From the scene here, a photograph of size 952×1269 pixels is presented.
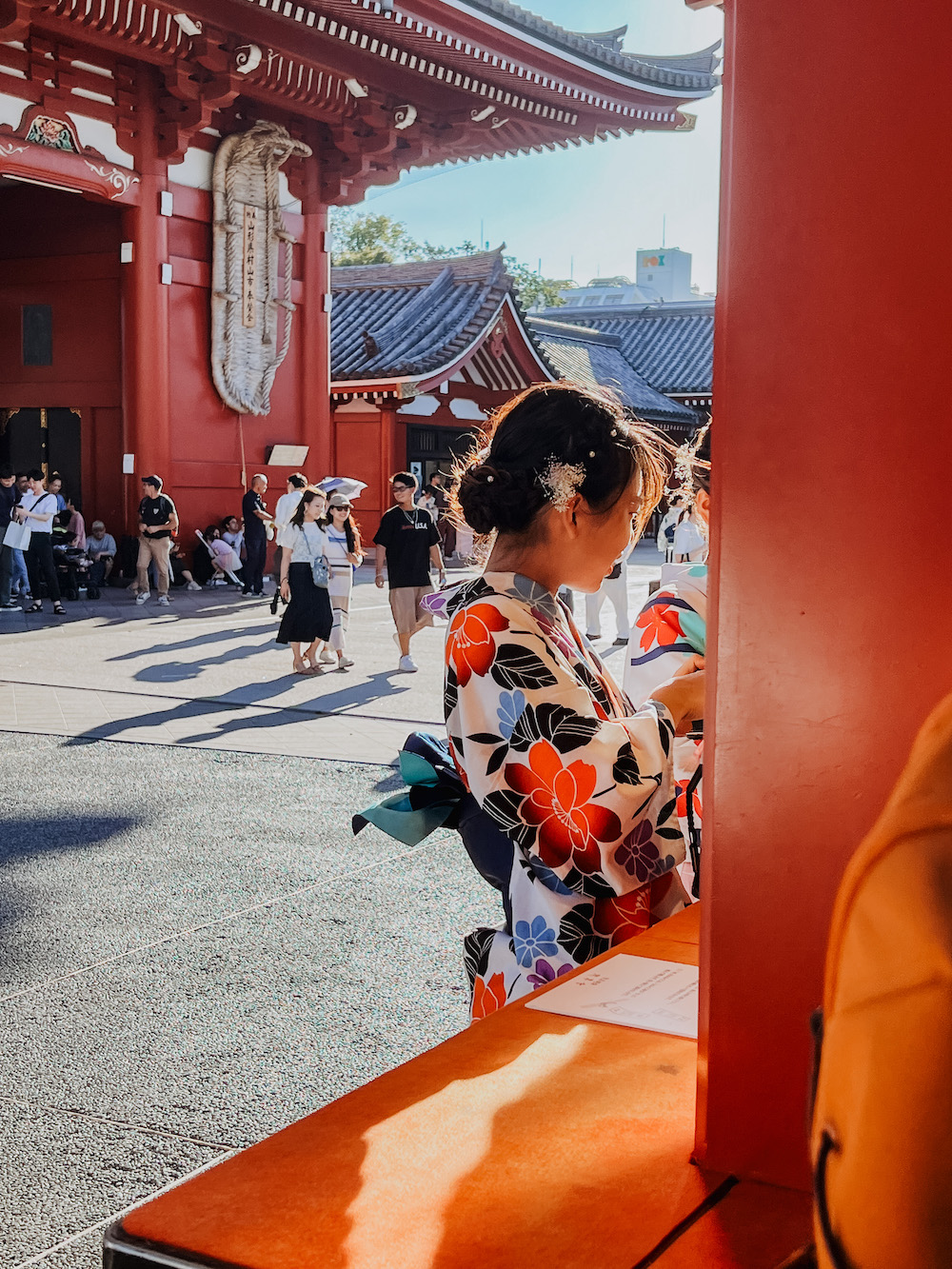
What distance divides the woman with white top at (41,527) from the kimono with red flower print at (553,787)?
1080 cm

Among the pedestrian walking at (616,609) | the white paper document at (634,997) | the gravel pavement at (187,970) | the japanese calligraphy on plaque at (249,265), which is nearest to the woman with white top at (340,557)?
the pedestrian walking at (616,609)

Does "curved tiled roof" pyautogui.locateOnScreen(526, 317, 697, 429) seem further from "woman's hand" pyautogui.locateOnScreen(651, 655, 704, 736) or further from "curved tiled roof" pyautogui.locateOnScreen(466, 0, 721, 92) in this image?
"woman's hand" pyautogui.locateOnScreen(651, 655, 704, 736)

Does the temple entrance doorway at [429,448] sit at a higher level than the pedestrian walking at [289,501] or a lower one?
higher

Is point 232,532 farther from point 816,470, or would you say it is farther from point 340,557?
point 816,470

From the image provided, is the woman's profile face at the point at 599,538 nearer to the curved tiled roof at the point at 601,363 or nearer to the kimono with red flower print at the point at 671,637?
the kimono with red flower print at the point at 671,637

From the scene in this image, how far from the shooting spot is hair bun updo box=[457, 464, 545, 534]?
1768 millimetres

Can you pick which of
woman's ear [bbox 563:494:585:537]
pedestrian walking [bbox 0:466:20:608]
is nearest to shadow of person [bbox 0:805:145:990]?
woman's ear [bbox 563:494:585:537]

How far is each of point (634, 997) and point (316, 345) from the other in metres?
14.4

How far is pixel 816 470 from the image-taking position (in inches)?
29.3

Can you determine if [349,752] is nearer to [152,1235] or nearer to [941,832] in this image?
Answer: [152,1235]

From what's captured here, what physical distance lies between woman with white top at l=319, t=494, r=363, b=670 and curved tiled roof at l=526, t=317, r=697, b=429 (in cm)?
1712

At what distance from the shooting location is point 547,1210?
0.84 metres

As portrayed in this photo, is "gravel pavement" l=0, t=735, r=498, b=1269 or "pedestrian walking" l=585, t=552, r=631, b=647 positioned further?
"pedestrian walking" l=585, t=552, r=631, b=647

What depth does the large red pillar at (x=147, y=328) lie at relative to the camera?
12703 mm
